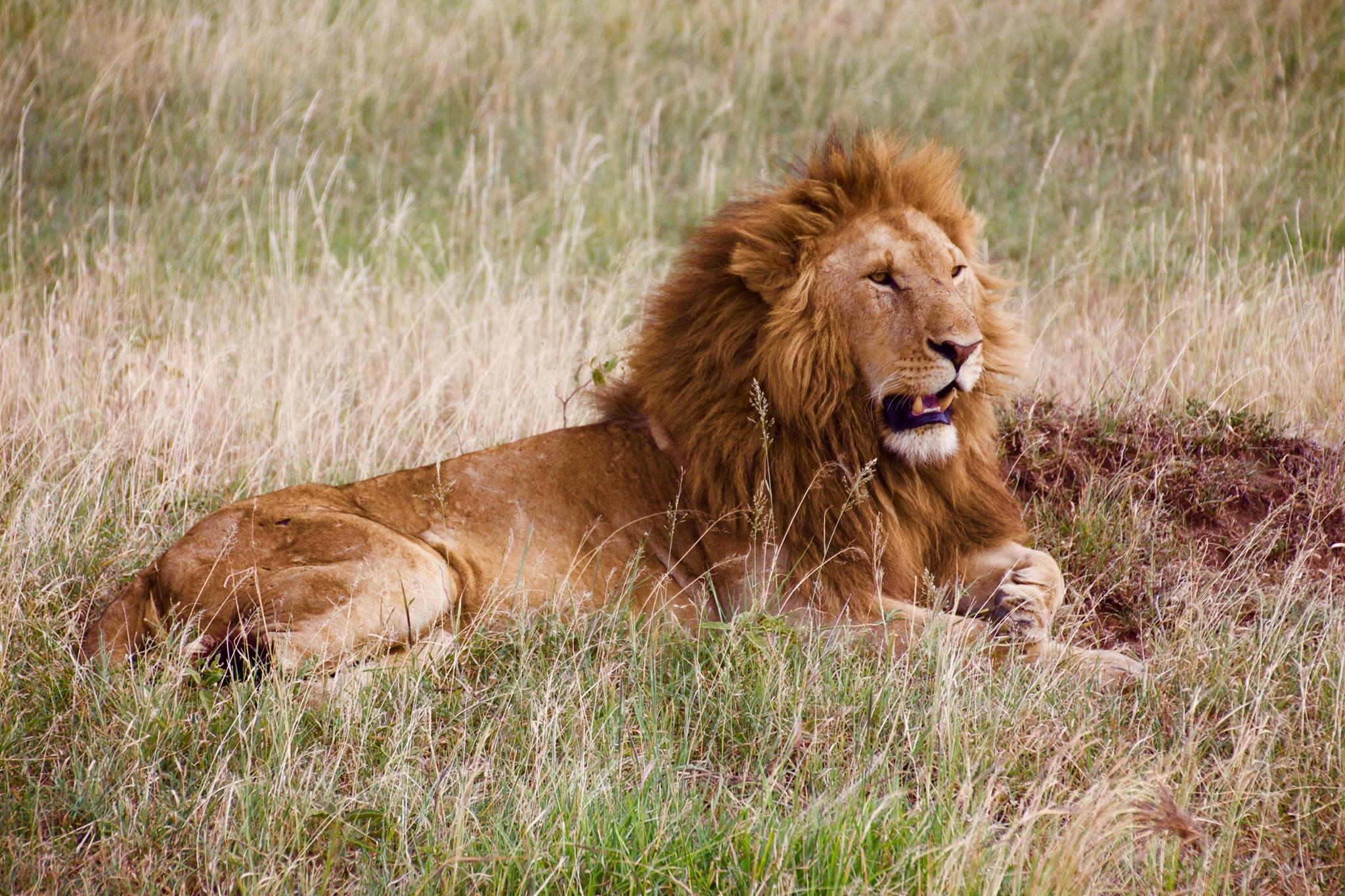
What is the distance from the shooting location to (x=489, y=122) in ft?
30.6

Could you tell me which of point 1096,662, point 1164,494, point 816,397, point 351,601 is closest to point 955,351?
point 816,397

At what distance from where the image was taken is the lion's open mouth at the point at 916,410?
376 centimetres

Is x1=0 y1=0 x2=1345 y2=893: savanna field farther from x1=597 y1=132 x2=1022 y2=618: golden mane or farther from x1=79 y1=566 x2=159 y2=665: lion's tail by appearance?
x1=597 y1=132 x2=1022 y2=618: golden mane

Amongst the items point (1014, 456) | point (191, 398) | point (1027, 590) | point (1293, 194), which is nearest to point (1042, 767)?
point (1027, 590)

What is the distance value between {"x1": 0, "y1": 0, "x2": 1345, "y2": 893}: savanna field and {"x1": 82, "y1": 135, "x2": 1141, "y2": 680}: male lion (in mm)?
196

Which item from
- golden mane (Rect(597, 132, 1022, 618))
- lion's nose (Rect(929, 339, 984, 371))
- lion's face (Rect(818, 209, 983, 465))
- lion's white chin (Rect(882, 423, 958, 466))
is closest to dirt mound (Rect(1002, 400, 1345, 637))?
golden mane (Rect(597, 132, 1022, 618))

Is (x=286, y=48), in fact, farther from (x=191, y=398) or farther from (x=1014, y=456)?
(x=1014, y=456)

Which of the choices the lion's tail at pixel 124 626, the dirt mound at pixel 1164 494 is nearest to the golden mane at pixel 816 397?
the dirt mound at pixel 1164 494

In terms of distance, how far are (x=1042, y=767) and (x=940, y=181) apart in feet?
6.18

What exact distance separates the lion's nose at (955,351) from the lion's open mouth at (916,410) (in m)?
0.11

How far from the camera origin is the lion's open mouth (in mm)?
3756

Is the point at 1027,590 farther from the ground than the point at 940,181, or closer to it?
closer to it

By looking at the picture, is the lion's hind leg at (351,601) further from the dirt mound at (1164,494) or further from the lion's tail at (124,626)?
the dirt mound at (1164,494)

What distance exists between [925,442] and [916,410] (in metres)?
0.11
